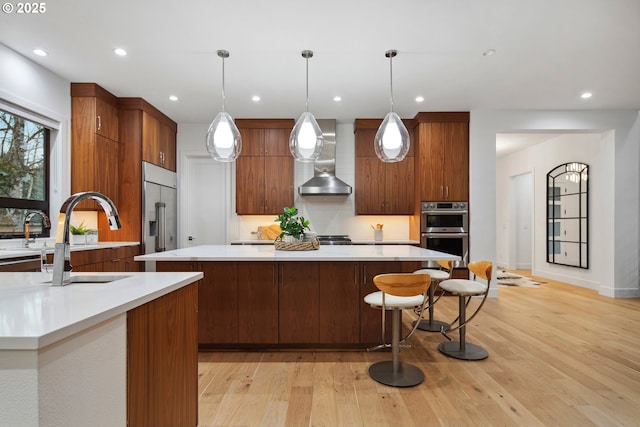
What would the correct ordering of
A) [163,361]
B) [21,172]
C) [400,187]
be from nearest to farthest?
1. [163,361]
2. [21,172]
3. [400,187]

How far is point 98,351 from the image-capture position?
925 millimetres

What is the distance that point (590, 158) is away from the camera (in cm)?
564

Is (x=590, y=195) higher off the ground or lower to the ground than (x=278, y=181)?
lower

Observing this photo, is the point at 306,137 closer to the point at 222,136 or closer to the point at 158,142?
the point at 222,136

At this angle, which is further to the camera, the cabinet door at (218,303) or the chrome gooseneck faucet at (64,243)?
the cabinet door at (218,303)

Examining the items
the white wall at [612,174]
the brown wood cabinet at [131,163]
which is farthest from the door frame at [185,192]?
the white wall at [612,174]

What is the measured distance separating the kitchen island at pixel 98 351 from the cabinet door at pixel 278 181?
3.86m

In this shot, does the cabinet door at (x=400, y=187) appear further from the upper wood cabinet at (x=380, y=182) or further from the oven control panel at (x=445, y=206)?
the oven control panel at (x=445, y=206)

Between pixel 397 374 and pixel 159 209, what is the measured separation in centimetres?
412

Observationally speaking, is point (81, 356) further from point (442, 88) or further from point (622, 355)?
point (442, 88)

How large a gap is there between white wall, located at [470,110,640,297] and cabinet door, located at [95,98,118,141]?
16.8ft

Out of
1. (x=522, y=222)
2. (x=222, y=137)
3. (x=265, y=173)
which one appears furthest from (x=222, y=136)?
(x=522, y=222)

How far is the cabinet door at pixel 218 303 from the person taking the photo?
9.30 ft

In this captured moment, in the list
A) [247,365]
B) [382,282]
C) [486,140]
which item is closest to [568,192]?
[486,140]
